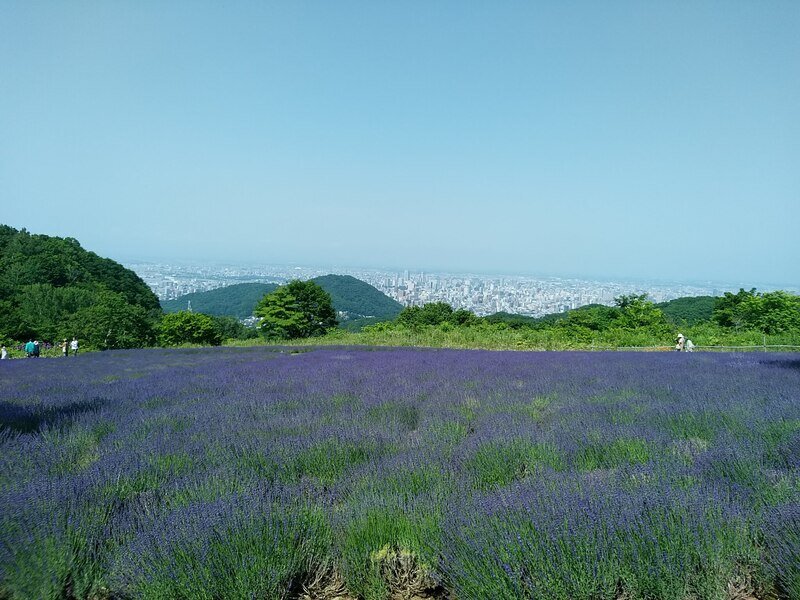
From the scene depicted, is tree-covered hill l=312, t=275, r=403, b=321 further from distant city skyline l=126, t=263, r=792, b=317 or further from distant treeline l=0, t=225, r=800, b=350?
distant treeline l=0, t=225, r=800, b=350

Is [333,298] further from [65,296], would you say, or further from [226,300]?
[65,296]

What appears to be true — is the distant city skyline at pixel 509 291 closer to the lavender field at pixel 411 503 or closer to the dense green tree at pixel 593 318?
the dense green tree at pixel 593 318

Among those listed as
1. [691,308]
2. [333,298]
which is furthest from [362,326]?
[333,298]

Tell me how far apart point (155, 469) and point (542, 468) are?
7.95ft

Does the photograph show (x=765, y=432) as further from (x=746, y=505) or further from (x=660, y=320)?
(x=660, y=320)

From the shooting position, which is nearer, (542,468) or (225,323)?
(542,468)

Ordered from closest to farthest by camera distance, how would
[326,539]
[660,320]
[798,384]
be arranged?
[326,539] < [798,384] < [660,320]

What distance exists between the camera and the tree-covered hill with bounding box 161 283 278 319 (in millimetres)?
128312

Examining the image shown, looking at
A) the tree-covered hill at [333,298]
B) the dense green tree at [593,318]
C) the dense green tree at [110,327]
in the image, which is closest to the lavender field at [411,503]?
the dense green tree at [593,318]

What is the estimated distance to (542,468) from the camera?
8.99 ft

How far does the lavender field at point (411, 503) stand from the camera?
1742 mm

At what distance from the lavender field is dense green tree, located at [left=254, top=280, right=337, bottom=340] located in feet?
128

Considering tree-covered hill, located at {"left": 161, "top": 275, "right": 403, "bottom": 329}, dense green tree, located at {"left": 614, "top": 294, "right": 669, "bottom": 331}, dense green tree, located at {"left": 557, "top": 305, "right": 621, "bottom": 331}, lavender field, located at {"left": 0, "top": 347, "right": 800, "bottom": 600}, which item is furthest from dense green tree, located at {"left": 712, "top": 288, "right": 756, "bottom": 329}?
tree-covered hill, located at {"left": 161, "top": 275, "right": 403, "bottom": 329}

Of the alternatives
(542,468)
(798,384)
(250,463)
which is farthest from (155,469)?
(798,384)
